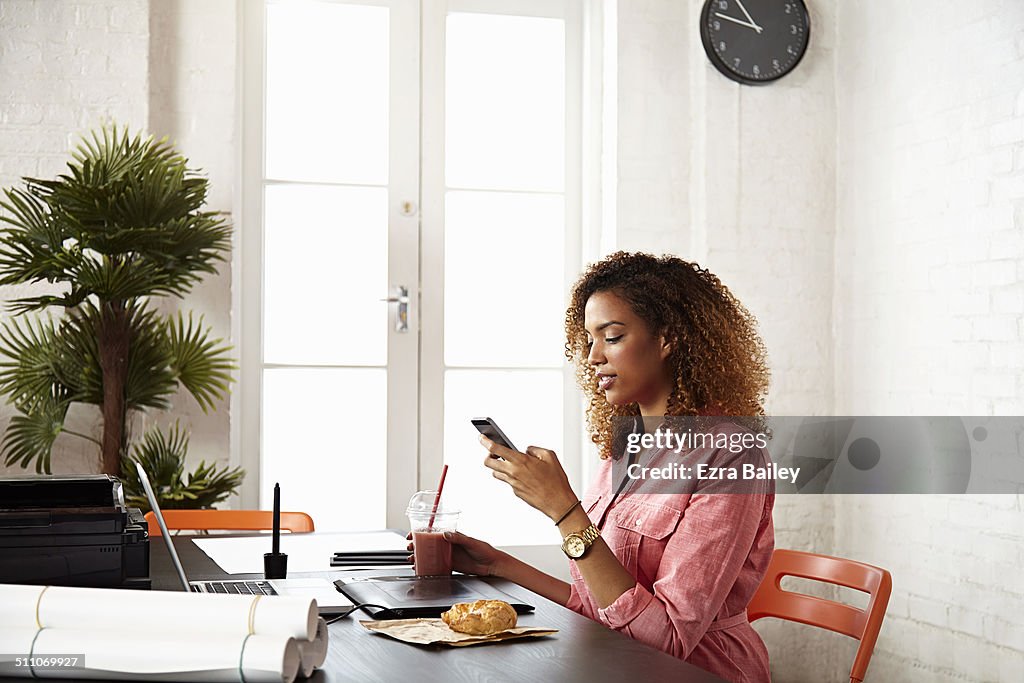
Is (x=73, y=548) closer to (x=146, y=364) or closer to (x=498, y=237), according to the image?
(x=146, y=364)

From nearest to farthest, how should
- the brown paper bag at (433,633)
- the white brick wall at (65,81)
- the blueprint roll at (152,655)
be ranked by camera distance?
the blueprint roll at (152,655) < the brown paper bag at (433,633) < the white brick wall at (65,81)

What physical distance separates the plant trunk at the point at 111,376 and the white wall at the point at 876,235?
68.3 inches

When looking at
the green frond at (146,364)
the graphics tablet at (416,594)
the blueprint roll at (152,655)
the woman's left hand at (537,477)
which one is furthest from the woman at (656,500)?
the green frond at (146,364)

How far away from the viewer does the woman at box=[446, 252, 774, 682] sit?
1.75m

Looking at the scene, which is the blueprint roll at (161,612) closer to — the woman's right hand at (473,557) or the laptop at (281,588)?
the laptop at (281,588)

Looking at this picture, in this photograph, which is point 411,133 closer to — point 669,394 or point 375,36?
point 375,36

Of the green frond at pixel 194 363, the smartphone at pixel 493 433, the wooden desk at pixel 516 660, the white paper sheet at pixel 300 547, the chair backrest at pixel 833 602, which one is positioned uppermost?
the green frond at pixel 194 363

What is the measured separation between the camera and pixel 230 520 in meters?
2.94

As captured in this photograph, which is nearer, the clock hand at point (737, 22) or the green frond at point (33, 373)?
the green frond at point (33, 373)

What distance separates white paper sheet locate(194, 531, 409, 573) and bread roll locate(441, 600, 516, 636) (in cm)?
62

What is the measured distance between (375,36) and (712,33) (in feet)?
3.98

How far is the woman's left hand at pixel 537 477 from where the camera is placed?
180cm

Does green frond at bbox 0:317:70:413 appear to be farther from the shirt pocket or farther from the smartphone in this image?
the shirt pocket

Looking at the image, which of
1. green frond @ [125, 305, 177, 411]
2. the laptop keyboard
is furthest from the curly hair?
green frond @ [125, 305, 177, 411]
